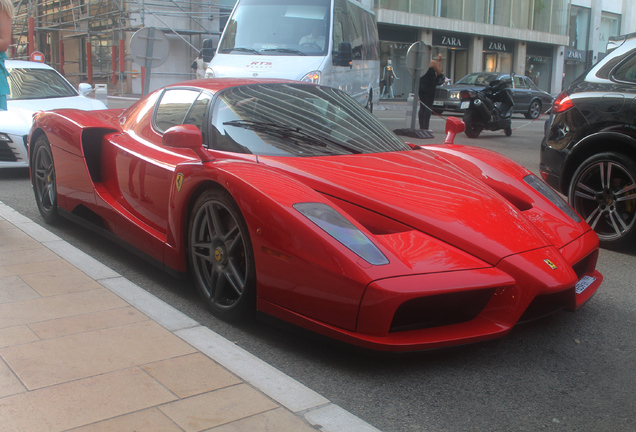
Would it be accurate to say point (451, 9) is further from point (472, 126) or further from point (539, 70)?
point (472, 126)

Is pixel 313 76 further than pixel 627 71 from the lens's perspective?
Yes

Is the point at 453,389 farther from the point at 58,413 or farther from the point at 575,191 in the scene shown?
the point at 575,191

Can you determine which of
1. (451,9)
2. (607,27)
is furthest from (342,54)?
(607,27)

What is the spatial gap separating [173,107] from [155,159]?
0.47m

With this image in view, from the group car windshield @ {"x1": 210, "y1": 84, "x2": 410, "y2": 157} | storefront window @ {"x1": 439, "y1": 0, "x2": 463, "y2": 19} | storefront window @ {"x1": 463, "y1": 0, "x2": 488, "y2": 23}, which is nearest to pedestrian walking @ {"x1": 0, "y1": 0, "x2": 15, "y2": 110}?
car windshield @ {"x1": 210, "y1": 84, "x2": 410, "y2": 157}

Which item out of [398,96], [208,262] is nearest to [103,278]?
[208,262]

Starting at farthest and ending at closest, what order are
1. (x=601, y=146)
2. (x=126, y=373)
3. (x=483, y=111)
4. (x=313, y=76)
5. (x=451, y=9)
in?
1. (x=451, y=9)
2. (x=483, y=111)
3. (x=313, y=76)
4. (x=601, y=146)
5. (x=126, y=373)

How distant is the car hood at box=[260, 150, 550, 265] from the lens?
9.48 feet

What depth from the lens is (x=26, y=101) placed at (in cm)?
838

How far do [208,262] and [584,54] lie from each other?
156 ft

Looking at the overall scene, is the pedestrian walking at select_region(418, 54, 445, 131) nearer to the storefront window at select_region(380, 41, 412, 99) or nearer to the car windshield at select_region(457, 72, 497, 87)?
the car windshield at select_region(457, 72, 497, 87)

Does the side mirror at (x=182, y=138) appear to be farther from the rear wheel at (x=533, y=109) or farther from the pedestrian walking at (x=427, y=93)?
the rear wheel at (x=533, y=109)

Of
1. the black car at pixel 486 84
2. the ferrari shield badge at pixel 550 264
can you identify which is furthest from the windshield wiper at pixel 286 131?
the black car at pixel 486 84

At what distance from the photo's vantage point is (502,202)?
3348mm
